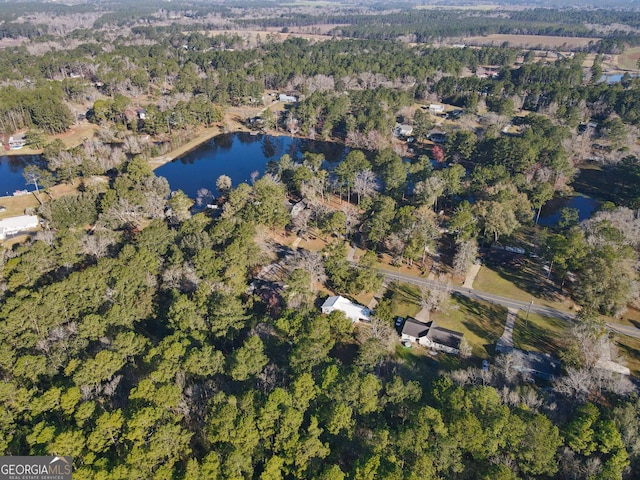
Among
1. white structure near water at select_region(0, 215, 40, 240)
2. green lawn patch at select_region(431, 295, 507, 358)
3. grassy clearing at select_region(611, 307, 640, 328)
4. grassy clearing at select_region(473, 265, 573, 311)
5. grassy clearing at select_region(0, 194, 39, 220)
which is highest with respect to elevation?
white structure near water at select_region(0, 215, 40, 240)

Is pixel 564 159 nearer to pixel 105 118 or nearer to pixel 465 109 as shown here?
pixel 465 109

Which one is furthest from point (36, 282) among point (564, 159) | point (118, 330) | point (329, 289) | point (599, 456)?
point (564, 159)

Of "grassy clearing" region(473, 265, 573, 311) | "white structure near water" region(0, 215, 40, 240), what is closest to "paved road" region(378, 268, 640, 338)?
"grassy clearing" region(473, 265, 573, 311)

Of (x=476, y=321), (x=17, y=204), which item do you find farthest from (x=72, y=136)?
(x=476, y=321)

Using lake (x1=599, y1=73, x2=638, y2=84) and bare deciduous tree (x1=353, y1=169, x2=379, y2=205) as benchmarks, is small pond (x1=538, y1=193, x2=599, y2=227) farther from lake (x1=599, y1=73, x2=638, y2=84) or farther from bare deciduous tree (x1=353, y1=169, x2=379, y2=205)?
lake (x1=599, y1=73, x2=638, y2=84)

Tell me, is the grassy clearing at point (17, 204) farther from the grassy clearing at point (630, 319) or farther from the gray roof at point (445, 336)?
the grassy clearing at point (630, 319)
